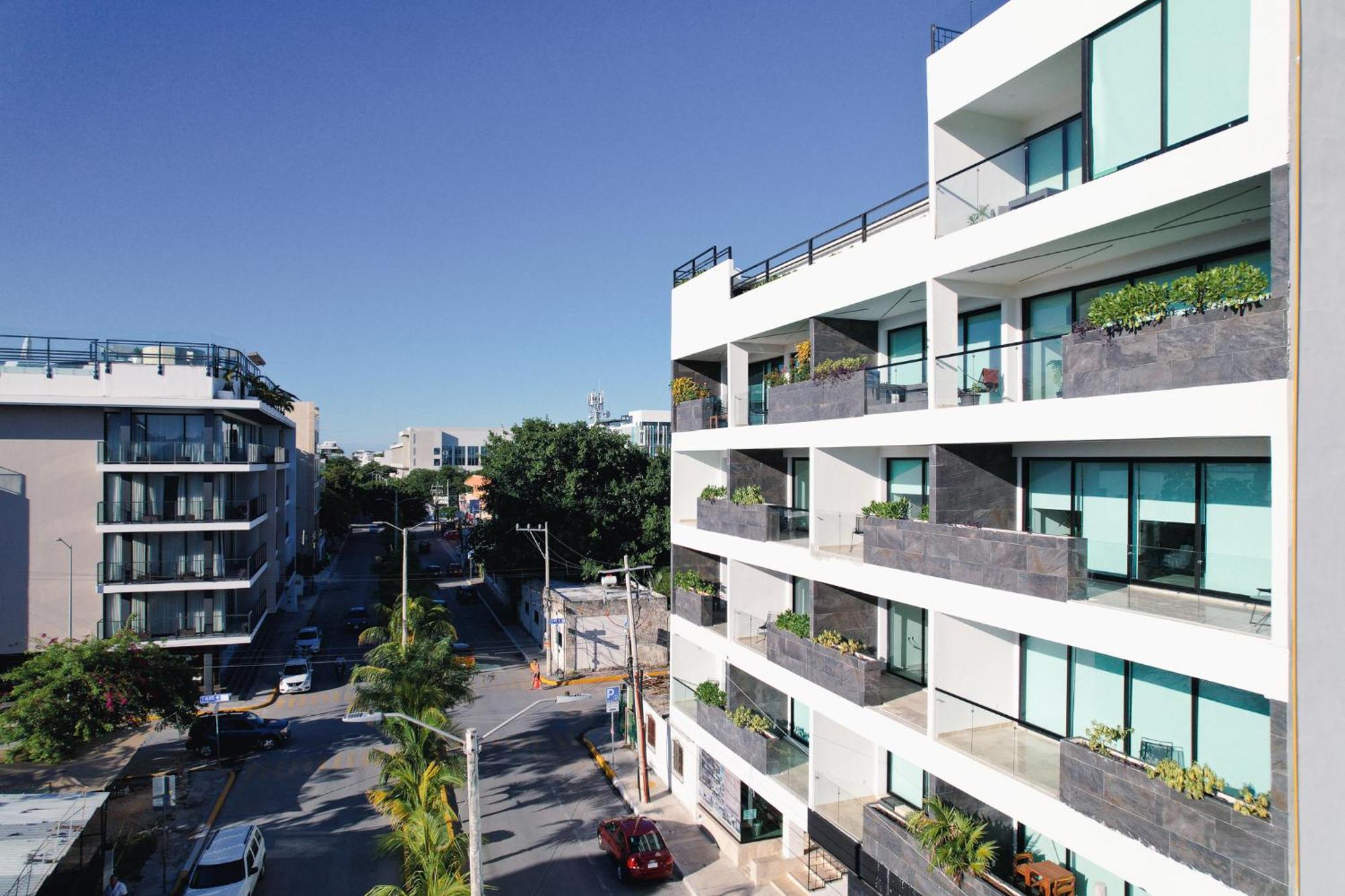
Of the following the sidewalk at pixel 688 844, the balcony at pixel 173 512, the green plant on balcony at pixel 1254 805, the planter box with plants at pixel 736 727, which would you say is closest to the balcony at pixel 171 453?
the balcony at pixel 173 512

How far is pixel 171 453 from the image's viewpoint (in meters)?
30.9

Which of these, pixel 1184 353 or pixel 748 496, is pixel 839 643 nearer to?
pixel 748 496

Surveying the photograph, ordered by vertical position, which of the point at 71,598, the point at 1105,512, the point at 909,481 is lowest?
the point at 71,598

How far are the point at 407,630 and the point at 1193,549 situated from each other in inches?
838

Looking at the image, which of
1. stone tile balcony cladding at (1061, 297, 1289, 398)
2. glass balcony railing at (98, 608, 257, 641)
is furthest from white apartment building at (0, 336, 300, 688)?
stone tile balcony cladding at (1061, 297, 1289, 398)

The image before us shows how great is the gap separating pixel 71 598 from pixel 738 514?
2688 centimetres

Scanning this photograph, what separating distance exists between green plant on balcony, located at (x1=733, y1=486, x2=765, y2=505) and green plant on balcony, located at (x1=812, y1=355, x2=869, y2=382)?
362 centimetres

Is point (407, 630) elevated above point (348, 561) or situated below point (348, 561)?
above

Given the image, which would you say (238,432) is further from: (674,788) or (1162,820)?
(1162,820)

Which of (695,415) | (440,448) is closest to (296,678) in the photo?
(695,415)

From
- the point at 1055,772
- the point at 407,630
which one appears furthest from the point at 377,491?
the point at 1055,772

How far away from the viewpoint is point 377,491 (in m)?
101

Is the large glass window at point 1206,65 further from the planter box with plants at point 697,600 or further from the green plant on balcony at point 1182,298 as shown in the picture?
the planter box with plants at point 697,600

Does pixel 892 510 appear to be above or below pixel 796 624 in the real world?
above
